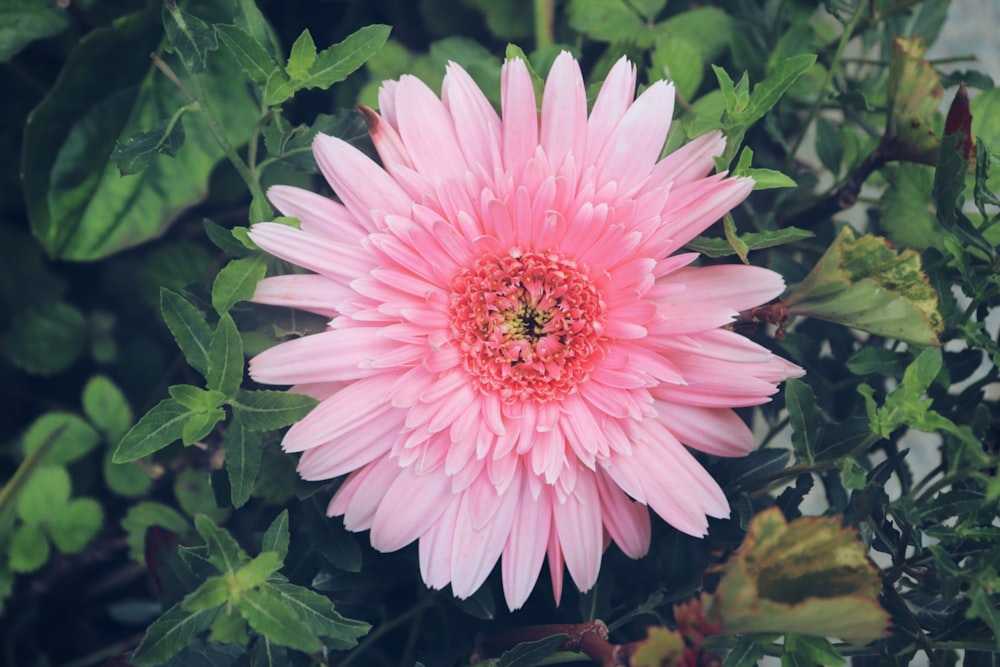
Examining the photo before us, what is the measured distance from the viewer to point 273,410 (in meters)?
0.47

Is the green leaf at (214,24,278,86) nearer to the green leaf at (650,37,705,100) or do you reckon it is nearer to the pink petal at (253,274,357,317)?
the pink petal at (253,274,357,317)

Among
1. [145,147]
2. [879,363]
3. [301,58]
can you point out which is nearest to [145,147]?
[145,147]

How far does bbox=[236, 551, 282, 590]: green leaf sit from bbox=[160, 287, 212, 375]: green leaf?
0.11 m

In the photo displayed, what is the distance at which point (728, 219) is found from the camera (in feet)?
1.50

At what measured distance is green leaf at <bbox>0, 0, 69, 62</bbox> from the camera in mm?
670

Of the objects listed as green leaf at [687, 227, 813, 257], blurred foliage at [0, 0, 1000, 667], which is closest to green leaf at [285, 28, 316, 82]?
blurred foliage at [0, 0, 1000, 667]

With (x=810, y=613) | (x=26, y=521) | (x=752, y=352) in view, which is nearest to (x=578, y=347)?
(x=752, y=352)

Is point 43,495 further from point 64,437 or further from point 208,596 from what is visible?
point 208,596

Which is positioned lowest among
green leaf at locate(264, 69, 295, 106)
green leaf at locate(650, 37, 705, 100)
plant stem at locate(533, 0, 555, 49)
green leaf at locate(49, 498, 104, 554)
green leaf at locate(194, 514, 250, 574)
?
green leaf at locate(194, 514, 250, 574)

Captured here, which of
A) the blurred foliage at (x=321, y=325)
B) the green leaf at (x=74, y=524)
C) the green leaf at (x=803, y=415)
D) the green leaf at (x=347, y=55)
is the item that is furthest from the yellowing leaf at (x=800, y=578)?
the green leaf at (x=74, y=524)

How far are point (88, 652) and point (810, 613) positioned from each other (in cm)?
69

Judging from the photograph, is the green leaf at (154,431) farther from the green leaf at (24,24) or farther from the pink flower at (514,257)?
the green leaf at (24,24)

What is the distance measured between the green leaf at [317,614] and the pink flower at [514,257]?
0.05 meters

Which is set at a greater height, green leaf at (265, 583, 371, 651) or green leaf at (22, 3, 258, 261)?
green leaf at (22, 3, 258, 261)
